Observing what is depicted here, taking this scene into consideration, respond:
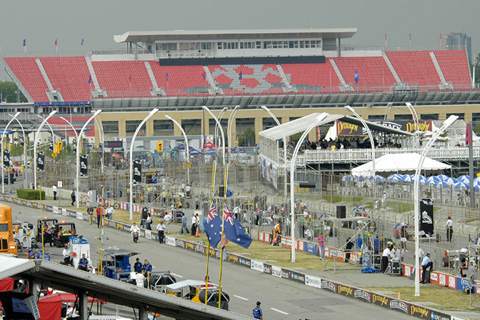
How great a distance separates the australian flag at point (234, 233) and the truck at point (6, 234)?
1231cm

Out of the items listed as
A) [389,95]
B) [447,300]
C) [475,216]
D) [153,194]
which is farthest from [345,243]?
[389,95]

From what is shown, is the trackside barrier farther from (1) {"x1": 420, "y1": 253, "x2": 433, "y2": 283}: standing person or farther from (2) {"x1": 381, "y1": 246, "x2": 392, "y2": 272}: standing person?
(2) {"x1": 381, "y1": 246, "x2": 392, "y2": 272}: standing person

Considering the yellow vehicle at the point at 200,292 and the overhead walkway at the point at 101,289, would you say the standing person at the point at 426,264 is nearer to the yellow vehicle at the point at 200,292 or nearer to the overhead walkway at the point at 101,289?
the yellow vehicle at the point at 200,292

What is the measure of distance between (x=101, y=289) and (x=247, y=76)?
5065 inches

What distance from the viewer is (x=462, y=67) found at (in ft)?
487

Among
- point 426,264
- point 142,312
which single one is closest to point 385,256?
point 426,264

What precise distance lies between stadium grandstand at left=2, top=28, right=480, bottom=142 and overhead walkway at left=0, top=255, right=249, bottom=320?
11786 centimetres

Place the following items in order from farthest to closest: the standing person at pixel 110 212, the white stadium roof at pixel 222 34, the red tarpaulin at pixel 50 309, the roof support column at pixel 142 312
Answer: the white stadium roof at pixel 222 34, the standing person at pixel 110 212, the red tarpaulin at pixel 50 309, the roof support column at pixel 142 312

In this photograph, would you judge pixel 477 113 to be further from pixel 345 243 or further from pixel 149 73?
pixel 345 243

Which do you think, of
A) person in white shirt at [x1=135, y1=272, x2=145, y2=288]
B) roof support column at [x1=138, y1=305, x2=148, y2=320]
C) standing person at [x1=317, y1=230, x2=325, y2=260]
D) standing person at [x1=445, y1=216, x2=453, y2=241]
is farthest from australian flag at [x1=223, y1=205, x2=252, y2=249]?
roof support column at [x1=138, y1=305, x2=148, y2=320]

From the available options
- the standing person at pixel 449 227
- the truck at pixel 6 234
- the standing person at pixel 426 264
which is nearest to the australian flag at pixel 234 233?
the standing person at pixel 426 264

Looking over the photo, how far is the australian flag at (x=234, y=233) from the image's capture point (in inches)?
1059

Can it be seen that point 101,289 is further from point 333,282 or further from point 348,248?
point 348,248

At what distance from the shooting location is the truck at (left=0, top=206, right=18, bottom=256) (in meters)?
35.4
